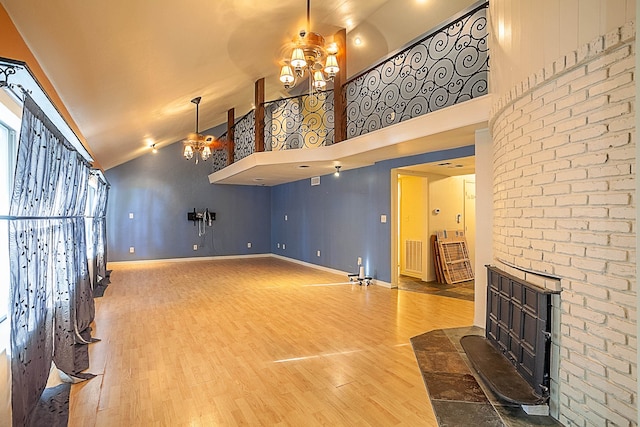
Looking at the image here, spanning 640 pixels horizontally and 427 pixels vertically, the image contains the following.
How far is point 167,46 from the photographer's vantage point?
142 inches

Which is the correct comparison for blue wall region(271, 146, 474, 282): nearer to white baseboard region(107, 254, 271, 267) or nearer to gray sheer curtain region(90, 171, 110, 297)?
white baseboard region(107, 254, 271, 267)

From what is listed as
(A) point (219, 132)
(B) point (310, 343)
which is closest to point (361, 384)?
(B) point (310, 343)

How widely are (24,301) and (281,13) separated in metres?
4.15

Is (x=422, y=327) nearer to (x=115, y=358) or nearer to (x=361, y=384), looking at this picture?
(x=361, y=384)

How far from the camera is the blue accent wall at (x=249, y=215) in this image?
7.06 metres

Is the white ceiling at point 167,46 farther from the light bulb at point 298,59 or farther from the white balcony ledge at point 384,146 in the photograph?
the white balcony ledge at point 384,146

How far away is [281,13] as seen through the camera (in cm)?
444

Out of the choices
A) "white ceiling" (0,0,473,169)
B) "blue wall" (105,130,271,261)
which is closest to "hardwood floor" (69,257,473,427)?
"white ceiling" (0,0,473,169)

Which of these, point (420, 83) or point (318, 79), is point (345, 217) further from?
point (318, 79)

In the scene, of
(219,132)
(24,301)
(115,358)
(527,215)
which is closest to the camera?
(24,301)

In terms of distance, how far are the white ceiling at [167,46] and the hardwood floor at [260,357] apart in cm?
274

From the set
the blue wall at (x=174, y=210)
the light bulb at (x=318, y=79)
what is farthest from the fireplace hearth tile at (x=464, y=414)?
the blue wall at (x=174, y=210)

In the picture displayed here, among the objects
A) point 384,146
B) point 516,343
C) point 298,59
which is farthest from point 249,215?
point 516,343

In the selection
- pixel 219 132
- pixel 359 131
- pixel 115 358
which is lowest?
pixel 115 358
